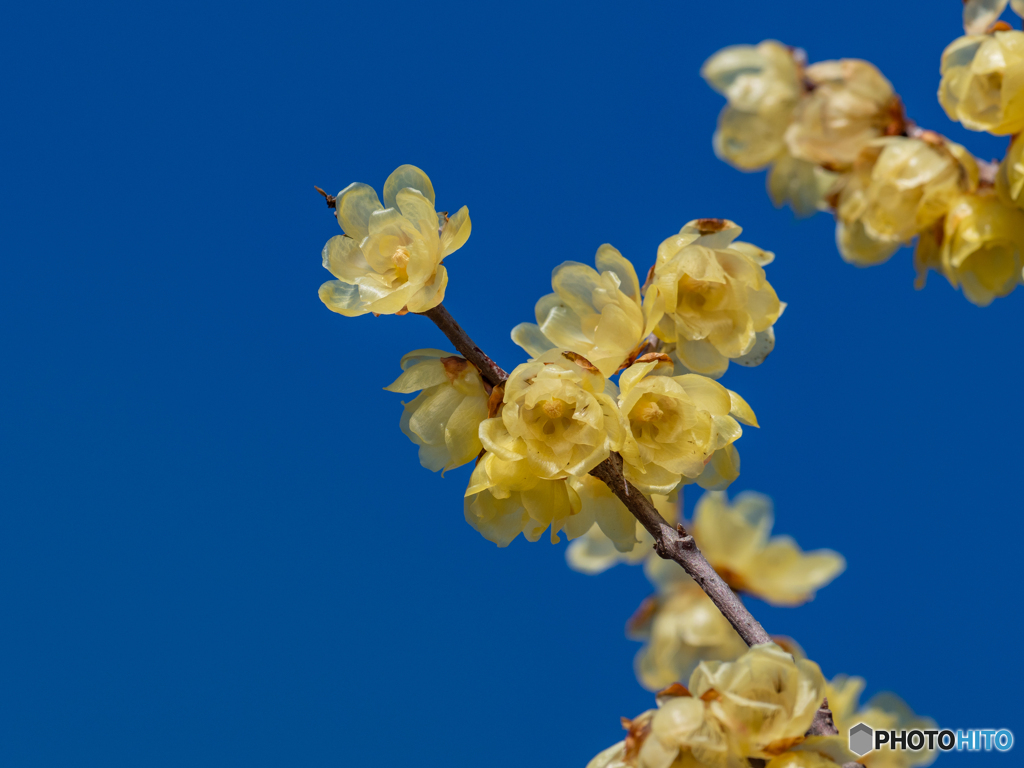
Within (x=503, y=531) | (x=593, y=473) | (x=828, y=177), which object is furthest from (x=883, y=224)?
(x=503, y=531)

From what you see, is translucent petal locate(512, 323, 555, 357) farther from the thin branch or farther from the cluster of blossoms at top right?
the cluster of blossoms at top right

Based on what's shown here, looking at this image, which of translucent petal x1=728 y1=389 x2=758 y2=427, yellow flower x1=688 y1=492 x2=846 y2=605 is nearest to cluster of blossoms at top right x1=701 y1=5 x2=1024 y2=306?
translucent petal x1=728 y1=389 x2=758 y2=427

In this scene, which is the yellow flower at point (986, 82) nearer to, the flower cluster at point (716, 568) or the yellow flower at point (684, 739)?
the yellow flower at point (684, 739)

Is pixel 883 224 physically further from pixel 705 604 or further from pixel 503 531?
pixel 705 604

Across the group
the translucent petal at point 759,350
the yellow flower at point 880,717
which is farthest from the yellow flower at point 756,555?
the translucent petal at point 759,350

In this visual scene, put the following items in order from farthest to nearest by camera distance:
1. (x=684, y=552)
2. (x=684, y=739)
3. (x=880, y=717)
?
(x=880, y=717), (x=684, y=552), (x=684, y=739)

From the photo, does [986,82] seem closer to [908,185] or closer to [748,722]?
[908,185]

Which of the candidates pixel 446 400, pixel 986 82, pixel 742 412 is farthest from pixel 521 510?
pixel 986 82
